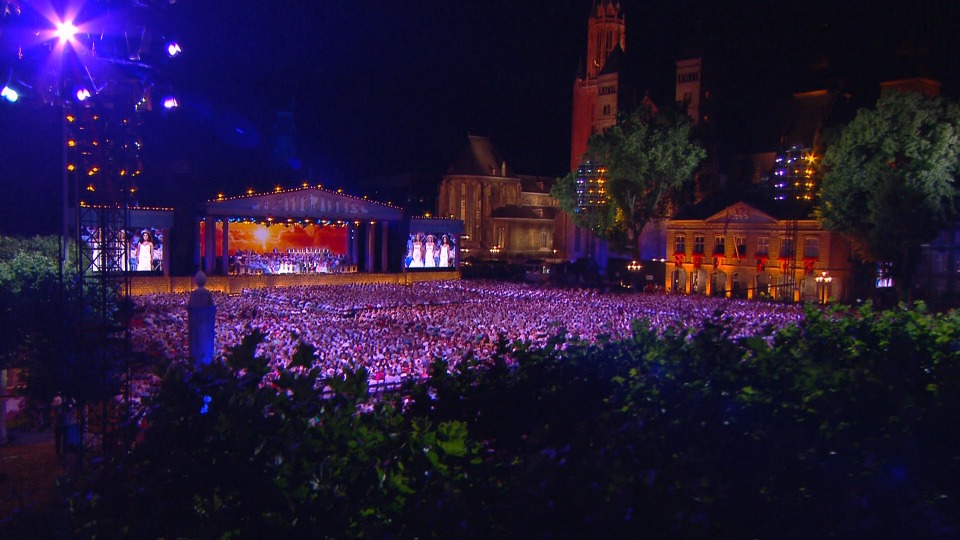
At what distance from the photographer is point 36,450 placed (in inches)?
547

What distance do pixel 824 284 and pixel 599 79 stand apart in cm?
3351

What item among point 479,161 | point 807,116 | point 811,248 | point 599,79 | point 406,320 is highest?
point 599,79

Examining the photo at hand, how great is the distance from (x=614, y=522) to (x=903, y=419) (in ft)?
8.54

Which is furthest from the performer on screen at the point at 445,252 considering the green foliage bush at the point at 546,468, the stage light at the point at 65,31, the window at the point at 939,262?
the green foliage bush at the point at 546,468

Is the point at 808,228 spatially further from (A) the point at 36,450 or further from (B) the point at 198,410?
(B) the point at 198,410

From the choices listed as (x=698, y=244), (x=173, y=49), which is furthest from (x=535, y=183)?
(x=173, y=49)

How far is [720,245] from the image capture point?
153 ft

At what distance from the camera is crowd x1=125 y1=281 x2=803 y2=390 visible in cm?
1616

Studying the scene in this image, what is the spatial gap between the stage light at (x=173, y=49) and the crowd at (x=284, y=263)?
33.0m

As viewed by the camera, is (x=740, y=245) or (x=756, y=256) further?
(x=740, y=245)

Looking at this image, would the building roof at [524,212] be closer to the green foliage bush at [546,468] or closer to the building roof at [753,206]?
the building roof at [753,206]

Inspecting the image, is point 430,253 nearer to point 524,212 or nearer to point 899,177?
point 524,212

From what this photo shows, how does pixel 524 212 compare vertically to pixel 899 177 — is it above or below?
above

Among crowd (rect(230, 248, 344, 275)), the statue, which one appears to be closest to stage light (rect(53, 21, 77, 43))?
the statue
